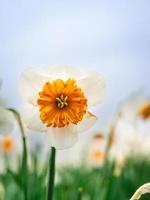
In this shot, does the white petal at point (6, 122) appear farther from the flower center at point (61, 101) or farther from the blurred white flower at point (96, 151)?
the blurred white flower at point (96, 151)

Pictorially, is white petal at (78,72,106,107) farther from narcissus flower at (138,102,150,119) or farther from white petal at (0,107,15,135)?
narcissus flower at (138,102,150,119)

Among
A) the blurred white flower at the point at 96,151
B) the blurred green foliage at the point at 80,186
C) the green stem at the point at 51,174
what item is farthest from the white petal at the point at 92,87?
the blurred white flower at the point at 96,151

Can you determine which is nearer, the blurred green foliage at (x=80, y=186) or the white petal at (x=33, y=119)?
the white petal at (x=33, y=119)

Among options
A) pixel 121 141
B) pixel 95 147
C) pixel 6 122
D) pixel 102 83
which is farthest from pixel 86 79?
pixel 95 147

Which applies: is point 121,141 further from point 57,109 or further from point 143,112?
point 57,109

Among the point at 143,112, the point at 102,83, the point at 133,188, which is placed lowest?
the point at 133,188

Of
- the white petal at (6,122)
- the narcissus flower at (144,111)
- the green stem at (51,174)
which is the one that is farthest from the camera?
the narcissus flower at (144,111)

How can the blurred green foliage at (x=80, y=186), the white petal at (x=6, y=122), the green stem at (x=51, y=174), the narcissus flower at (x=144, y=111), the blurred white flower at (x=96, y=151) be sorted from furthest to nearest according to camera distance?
1. the blurred white flower at (x=96, y=151)
2. the narcissus flower at (x=144, y=111)
3. the blurred green foliage at (x=80, y=186)
4. the white petal at (x=6, y=122)
5. the green stem at (x=51, y=174)

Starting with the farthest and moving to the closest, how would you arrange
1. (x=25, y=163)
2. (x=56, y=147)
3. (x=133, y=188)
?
(x=133, y=188) < (x=25, y=163) < (x=56, y=147)
